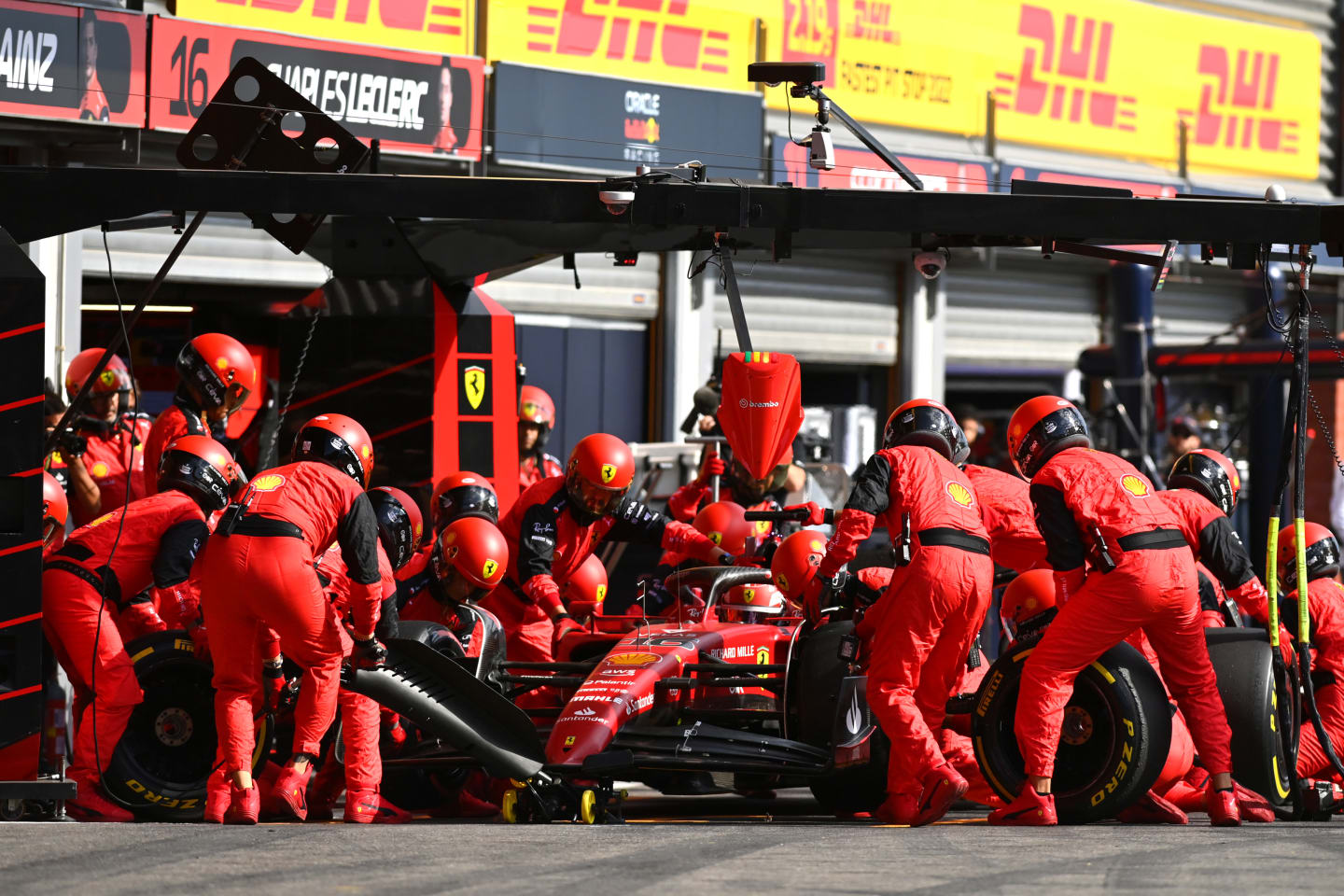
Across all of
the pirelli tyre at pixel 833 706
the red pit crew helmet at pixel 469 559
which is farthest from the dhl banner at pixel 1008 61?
the pirelli tyre at pixel 833 706

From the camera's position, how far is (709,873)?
5723 millimetres

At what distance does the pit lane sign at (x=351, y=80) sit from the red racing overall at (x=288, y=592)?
15.3ft

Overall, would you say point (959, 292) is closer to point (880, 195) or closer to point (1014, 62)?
point (1014, 62)

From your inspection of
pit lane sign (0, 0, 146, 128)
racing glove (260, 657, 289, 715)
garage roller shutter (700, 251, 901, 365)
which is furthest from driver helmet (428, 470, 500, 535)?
garage roller shutter (700, 251, 901, 365)

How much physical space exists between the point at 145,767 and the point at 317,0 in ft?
24.6

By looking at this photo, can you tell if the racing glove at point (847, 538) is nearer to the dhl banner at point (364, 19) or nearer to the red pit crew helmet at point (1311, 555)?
the red pit crew helmet at point (1311, 555)

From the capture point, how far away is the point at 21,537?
23.6ft

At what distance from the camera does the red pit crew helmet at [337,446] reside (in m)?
7.96

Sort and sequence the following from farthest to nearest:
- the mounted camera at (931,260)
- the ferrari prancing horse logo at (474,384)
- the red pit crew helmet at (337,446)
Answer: the ferrari prancing horse logo at (474,384), the mounted camera at (931,260), the red pit crew helmet at (337,446)

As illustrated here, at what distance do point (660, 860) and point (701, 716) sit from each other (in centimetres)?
211

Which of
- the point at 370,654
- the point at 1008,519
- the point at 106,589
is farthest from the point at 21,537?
the point at 1008,519

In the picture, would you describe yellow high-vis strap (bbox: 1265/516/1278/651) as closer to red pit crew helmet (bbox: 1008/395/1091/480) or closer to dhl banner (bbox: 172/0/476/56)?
red pit crew helmet (bbox: 1008/395/1091/480)

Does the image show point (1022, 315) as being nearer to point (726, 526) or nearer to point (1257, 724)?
point (726, 526)

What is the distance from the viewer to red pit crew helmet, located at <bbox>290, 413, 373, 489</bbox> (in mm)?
7961
